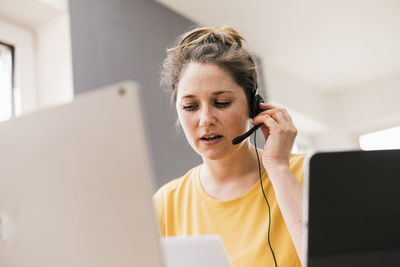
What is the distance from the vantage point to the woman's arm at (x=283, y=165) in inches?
37.6

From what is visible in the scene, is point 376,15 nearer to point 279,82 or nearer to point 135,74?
point 279,82

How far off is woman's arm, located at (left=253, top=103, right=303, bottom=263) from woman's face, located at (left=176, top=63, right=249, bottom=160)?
8 cm

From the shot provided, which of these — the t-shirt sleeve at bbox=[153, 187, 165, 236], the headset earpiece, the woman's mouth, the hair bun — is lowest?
the t-shirt sleeve at bbox=[153, 187, 165, 236]

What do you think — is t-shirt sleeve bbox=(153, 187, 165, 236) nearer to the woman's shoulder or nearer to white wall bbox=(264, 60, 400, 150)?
the woman's shoulder

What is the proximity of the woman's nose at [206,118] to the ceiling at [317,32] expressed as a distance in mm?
1664

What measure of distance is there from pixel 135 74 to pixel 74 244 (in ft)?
6.06

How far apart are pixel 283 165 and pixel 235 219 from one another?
0.22m

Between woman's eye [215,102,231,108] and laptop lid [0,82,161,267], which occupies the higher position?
woman's eye [215,102,231,108]

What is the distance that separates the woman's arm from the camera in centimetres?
96

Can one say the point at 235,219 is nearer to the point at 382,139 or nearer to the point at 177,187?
the point at 177,187

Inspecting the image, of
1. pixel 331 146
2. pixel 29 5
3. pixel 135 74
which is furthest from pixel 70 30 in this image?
pixel 331 146

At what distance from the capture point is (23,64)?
201 cm

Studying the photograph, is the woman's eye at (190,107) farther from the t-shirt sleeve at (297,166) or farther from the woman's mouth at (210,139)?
the t-shirt sleeve at (297,166)

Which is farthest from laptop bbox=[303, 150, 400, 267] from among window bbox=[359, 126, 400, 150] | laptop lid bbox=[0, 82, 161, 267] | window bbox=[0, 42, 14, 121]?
window bbox=[359, 126, 400, 150]
